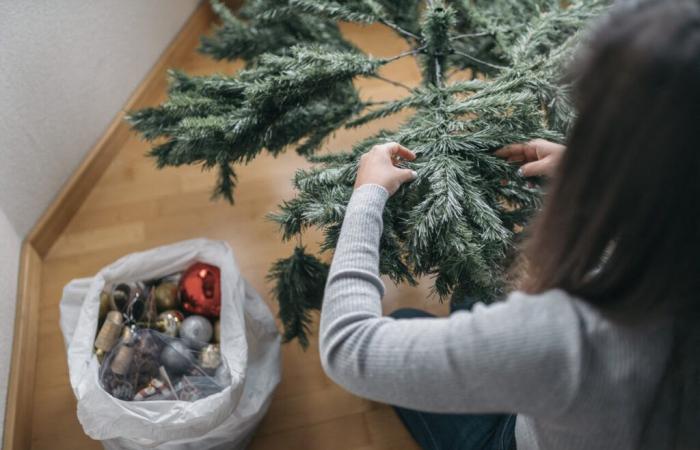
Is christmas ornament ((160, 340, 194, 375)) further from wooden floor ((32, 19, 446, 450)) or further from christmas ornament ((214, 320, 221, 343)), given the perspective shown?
wooden floor ((32, 19, 446, 450))

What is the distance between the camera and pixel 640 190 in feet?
1.26

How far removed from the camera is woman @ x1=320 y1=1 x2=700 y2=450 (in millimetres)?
365

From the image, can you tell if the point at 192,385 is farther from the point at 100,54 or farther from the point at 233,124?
the point at 100,54

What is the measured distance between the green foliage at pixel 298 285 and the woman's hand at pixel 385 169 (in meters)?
0.25

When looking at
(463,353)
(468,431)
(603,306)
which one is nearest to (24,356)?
(468,431)

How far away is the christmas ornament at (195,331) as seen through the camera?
3.11 ft

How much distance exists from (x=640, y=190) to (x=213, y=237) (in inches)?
45.2

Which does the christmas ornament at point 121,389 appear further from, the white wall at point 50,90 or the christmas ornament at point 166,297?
the white wall at point 50,90

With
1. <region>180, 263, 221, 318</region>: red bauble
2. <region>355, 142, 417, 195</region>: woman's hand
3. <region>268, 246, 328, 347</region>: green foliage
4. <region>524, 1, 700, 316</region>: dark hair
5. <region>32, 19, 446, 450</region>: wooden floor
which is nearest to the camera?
<region>524, 1, 700, 316</region>: dark hair

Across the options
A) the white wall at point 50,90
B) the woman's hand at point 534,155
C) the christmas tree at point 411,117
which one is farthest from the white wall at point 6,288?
the woman's hand at point 534,155

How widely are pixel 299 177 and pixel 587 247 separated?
41cm

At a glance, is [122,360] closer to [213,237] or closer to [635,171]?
[213,237]

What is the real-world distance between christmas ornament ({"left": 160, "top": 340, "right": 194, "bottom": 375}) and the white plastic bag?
0.07m

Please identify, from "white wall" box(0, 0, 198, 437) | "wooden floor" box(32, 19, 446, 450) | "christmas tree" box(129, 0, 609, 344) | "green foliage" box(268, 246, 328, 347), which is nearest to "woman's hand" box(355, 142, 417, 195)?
"christmas tree" box(129, 0, 609, 344)
